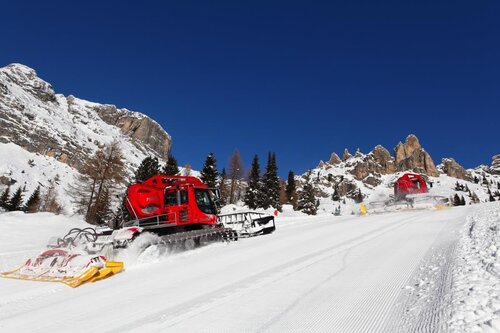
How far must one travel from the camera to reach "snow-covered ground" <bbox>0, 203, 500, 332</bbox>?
4.36 metres

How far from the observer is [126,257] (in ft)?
31.3

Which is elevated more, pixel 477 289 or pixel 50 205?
pixel 50 205

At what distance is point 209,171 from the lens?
44.9 meters

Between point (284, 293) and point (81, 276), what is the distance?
442cm

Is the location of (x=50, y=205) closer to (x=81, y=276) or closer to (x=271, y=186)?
(x=271, y=186)

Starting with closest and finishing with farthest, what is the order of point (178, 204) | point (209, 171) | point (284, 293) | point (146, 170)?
1. point (284, 293)
2. point (178, 204)
3. point (146, 170)
4. point (209, 171)

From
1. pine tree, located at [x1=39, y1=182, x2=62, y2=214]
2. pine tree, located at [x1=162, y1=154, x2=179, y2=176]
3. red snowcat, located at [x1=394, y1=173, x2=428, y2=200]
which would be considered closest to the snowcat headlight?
red snowcat, located at [x1=394, y1=173, x2=428, y2=200]

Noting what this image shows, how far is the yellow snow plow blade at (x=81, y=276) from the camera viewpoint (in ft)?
23.6

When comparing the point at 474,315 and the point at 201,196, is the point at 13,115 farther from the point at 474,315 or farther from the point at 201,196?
the point at 474,315

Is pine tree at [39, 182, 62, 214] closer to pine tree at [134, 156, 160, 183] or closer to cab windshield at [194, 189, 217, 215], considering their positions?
pine tree at [134, 156, 160, 183]

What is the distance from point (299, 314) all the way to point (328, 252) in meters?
5.00

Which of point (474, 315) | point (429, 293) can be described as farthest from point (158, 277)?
point (474, 315)

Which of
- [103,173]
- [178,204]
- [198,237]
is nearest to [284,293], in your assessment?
[198,237]

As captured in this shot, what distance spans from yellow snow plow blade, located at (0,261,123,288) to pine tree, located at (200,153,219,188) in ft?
118
